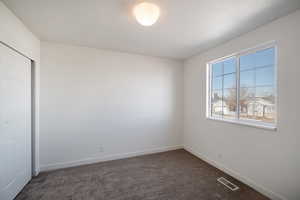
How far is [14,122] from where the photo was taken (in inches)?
76.4

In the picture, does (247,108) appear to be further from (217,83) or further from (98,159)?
(98,159)

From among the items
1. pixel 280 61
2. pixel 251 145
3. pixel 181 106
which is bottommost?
pixel 251 145

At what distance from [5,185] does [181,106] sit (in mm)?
3613

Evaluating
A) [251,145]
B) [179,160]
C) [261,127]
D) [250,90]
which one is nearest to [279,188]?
[251,145]

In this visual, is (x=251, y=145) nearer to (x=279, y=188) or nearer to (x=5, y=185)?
(x=279, y=188)

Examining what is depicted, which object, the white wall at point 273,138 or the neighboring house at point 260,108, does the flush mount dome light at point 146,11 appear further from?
the neighboring house at point 260,108

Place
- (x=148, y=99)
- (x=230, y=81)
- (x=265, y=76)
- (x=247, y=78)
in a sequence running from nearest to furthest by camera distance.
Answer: (x=265, y=76) < (x=247, y=78) < (x=230, y=81) < (x=148, y=99)

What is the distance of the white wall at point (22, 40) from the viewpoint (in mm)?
1670

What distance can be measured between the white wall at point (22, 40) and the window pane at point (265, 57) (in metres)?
3.60

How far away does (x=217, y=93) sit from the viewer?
3.05 meters

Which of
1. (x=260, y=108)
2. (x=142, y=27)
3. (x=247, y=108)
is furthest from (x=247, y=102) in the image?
(x=142, y=27)

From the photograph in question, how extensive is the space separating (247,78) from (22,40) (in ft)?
12.1

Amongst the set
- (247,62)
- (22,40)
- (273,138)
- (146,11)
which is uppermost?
(146,11)

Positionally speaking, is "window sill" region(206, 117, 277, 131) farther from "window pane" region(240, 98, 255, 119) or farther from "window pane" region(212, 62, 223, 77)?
"window pane" region(212, 62, 223, 77)
